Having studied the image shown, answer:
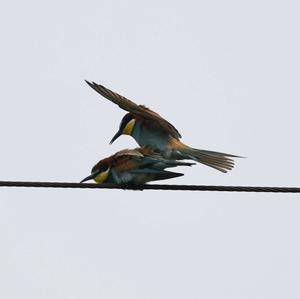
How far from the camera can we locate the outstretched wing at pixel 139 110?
6.19m

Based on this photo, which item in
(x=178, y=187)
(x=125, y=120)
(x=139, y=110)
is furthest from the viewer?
(x=125, y=120)

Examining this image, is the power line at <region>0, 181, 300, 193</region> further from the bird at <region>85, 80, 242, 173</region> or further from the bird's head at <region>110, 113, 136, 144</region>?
the bird's head at <region>110, 113, 136, 144</region>

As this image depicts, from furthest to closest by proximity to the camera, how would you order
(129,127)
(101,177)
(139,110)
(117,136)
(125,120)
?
1. (117,136)
2. (125,120)
3. (129,127)
4. (139,110)
5. (101,177)

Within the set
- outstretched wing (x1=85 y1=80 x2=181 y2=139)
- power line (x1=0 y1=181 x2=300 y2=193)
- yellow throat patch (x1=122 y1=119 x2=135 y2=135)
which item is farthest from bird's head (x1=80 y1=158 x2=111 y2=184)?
power line (x1=0 y1=181 x2=300 y2=193)

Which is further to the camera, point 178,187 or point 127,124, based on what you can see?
point 127,124

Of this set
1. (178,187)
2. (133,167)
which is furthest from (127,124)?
(178,187)

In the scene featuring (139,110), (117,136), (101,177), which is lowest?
(101,177)

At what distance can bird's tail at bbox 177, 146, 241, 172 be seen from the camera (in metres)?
5.89

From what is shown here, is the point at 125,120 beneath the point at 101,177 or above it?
above

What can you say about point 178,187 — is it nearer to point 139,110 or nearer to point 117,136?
point 139,110

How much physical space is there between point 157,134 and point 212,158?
0.52m

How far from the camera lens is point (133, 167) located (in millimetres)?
5750

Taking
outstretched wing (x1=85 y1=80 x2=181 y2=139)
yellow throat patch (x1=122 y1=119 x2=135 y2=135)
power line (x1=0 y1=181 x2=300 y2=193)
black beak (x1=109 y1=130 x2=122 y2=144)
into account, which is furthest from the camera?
black beak (x1=109 y1=130 x2=122 y2=144)

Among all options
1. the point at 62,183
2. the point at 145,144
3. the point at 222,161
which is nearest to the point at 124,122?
the point at 145,144
